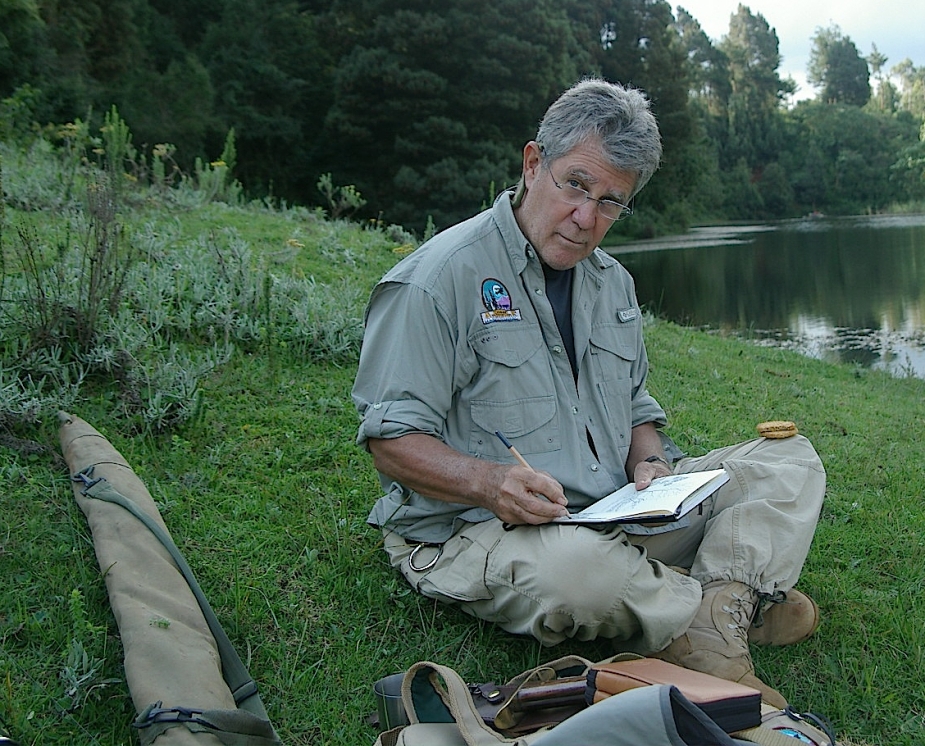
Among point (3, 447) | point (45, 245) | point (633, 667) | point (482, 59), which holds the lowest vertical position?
point (633, 667)

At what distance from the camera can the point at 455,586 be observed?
2402 millimetres

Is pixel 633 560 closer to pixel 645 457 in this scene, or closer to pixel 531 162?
pixel 645 457

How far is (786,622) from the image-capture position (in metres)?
2.56

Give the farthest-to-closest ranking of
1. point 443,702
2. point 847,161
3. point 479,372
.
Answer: point 847,161, point 479,372, point 443,702

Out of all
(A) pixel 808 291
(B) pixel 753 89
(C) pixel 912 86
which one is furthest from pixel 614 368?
(C) pixel 912 86

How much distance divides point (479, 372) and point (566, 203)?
0.55 meters

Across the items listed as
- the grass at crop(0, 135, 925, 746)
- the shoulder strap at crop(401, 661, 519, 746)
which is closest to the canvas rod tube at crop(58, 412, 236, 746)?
the grass at crop(0, 135, 925, 746)

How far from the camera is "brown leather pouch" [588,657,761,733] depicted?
5.63ft

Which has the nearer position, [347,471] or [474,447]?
[474,447]

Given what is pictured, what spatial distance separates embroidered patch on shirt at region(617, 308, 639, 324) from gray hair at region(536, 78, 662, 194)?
1.48ft

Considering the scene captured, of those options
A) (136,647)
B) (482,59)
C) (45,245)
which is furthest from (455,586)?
(482,59)

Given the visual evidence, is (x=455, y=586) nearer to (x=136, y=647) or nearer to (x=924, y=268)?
(x=136, y=647)

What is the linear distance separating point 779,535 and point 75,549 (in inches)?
78.6

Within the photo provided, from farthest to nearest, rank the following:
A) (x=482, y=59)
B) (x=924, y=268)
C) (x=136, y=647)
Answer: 1. (x=482, y=59)
2. (x=924, y=268)
3. (x=136, y=647)
